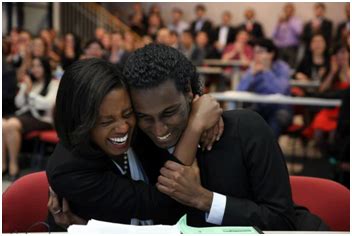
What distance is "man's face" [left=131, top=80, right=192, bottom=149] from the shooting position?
4.81 ft

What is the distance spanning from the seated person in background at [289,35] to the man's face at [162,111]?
8.77 meters

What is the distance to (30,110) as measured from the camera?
5137mm

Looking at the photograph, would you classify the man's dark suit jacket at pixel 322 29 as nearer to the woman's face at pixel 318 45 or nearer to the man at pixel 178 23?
the man at pixel 178 23

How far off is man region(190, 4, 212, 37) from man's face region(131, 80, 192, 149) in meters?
9.68

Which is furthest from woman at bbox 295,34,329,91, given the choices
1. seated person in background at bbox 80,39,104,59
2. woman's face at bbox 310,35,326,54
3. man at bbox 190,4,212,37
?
man at bbox 190,4,212,37

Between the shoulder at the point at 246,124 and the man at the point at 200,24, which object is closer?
the shoulder at the point at 246,124

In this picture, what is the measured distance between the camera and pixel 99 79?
1408 mm

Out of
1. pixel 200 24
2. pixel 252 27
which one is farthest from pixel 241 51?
pixel 200 24

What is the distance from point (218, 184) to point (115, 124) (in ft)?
1.18

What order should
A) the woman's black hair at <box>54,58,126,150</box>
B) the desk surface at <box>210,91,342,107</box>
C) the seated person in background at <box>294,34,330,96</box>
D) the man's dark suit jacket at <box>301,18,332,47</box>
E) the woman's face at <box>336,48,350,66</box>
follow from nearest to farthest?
1. the woman's black hair at <box>54,58,126,150</box>
2. the desk surface at <box>210,91,342,107</box>
3. the woman's face at <box>336,48,350,66</box>
4. the seated person in background at <box>294,34,330,96</box>
5. the man's dark suit jacket at <box>301,18,332,47</box>

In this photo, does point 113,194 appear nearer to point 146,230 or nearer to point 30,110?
point 146,230

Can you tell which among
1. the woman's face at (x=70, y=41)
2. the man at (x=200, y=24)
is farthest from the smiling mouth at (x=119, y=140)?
the man at (x=200, y=24)

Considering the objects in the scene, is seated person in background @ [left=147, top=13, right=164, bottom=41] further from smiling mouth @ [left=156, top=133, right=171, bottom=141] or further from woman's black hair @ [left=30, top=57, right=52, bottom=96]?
smiling mouth @ [left=156, top=133, right=171, bottom=141]

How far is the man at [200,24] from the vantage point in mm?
11234
